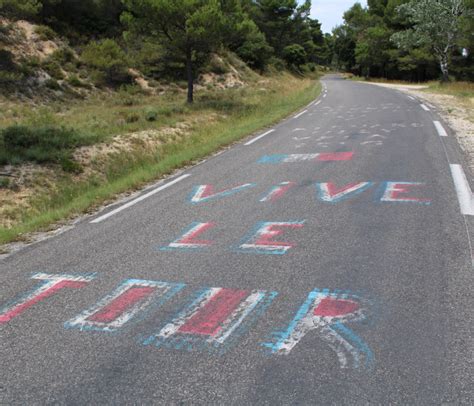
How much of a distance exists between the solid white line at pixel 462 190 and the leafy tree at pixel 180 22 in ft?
50.7

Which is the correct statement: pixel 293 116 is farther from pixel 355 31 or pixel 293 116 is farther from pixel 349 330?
pixel 355 31

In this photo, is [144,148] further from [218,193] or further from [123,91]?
[123,91]

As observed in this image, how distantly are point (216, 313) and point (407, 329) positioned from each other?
59.4 inches

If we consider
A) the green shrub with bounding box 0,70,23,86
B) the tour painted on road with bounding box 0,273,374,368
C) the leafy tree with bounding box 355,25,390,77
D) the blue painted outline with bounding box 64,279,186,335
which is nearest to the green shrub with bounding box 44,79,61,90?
the green shrub with bounding box 0,70,23,86

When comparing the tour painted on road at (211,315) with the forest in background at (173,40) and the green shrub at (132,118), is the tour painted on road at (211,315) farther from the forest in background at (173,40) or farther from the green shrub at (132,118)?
the forest in background at (173,40)

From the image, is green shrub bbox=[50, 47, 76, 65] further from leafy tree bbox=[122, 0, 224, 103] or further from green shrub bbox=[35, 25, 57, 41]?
leafy tree bbox=[122, 0, 224, 103]

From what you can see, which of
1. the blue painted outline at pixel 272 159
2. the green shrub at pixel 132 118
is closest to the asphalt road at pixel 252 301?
the blue painted outline at pixel 272 159

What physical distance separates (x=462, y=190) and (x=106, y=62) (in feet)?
87.1

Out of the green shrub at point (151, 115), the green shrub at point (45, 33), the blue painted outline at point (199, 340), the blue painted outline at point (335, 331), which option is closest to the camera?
the blue painted outline at point (335, 331)

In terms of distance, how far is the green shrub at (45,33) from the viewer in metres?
29.6

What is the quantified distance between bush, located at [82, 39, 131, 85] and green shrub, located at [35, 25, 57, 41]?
240cm

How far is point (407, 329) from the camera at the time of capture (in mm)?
3482

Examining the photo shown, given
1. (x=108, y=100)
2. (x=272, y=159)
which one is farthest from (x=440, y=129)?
(x=108, y=100)

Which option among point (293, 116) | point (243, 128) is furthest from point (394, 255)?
A: point (293, 116)
